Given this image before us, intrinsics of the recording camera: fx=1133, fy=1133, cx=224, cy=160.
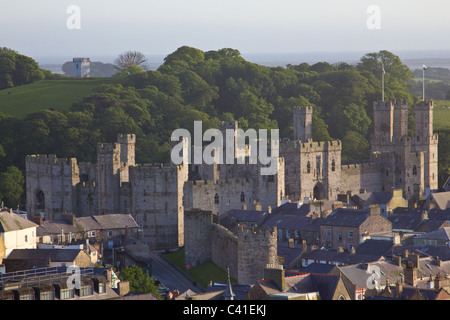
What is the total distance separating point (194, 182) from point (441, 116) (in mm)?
40610

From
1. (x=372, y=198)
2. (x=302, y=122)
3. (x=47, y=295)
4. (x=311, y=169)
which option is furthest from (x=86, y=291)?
(x=302, y=122)

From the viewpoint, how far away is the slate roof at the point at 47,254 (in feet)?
142

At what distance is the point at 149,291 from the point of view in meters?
40.9

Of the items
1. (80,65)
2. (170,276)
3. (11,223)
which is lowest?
(170,276)

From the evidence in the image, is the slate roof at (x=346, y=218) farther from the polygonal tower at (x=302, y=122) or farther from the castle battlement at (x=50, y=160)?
the polygonal tower at (x=302, y=122)

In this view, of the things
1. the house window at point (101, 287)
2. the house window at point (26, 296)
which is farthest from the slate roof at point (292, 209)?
the house window at point (26, 296)

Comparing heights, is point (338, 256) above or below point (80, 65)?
below

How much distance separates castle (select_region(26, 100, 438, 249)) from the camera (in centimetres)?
5697

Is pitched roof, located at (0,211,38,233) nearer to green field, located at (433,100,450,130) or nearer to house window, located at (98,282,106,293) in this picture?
house window, located at (98,282,106,293)

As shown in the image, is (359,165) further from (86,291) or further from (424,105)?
(86,291)

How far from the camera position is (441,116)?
92750mm

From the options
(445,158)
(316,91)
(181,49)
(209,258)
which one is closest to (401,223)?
(209,258)

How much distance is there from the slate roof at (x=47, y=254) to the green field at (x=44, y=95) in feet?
121
